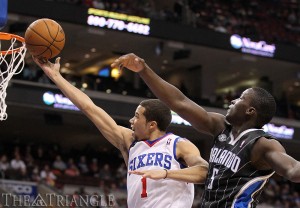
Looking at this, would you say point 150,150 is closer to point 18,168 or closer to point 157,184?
point 157,184

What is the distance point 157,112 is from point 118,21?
18.9 meters

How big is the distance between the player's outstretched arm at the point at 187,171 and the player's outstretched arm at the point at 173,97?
35 cm

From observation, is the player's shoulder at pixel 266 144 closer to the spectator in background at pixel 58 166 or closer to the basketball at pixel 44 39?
the basketball at pixel 44 39

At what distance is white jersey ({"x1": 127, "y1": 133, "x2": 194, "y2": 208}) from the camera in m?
5.19

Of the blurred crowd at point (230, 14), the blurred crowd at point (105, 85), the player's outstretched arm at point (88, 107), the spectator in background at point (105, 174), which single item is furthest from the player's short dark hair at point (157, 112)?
the blurred crowd at point (230, 14)

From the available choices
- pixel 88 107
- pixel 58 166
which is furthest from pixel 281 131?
pixel 88 107

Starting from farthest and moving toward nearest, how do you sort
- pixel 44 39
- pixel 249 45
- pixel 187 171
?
pixel 249 45 → pixel 44 39 → pixel 187 171

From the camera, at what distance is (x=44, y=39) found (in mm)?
5910

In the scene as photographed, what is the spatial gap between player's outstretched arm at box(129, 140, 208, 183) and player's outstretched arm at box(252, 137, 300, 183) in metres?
0.58

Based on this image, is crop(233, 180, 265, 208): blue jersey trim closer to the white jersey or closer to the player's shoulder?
the player's shoulder

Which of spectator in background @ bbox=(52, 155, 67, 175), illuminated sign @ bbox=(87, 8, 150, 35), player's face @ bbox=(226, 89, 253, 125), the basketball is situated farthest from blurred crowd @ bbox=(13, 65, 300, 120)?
player's face @ bbox=(226, 89, 253, 125)

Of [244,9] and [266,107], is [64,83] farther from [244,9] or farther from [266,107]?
[244,9]

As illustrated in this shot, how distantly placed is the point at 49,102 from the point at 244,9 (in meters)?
10.8

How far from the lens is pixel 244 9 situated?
29.6m
